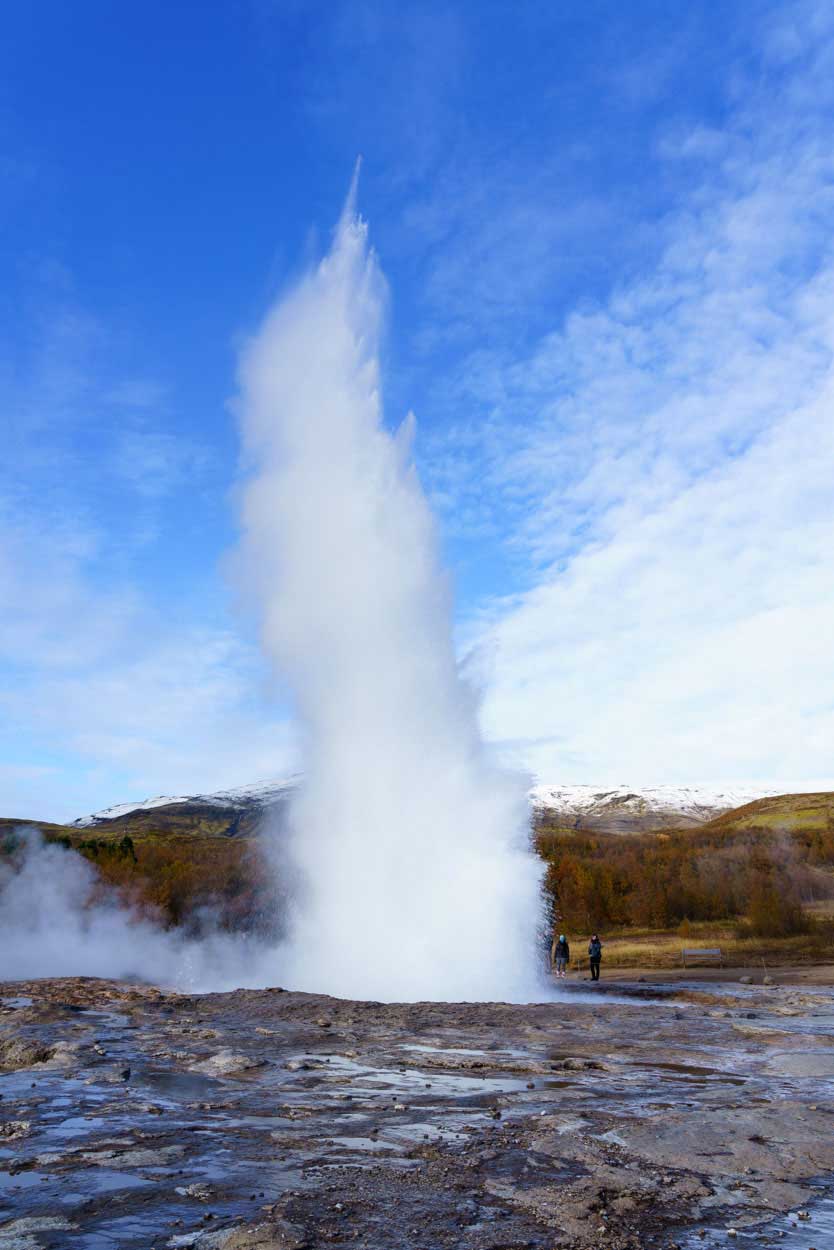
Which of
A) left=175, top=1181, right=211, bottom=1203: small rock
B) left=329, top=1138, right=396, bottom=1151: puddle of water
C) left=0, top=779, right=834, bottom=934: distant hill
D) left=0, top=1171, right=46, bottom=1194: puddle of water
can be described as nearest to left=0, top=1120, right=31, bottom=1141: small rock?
left=0, top=1171, right=46, bottom=1194: puddle of water

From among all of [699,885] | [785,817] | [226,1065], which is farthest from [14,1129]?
[785,817]

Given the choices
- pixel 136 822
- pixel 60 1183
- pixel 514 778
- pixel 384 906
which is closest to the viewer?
pixel 60 1183

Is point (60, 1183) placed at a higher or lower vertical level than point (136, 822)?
lower

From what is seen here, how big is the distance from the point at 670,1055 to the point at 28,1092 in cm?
844

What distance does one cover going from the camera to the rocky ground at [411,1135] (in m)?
5.14

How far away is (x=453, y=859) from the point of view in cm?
2397

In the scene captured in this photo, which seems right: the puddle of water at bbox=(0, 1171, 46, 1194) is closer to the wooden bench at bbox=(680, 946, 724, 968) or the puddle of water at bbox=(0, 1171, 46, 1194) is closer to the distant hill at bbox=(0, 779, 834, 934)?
the distant hill at bbox=(0, 779, 834, 934)

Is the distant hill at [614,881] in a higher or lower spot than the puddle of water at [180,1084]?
higher

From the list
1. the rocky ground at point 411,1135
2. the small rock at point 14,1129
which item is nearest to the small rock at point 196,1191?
the rocky ground at point 411,1135

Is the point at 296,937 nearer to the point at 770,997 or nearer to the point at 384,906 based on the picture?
the point at 384,906

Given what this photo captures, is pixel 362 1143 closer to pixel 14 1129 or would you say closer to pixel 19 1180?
pixel 19 1180

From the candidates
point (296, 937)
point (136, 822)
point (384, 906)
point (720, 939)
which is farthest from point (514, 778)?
point (136, 822)

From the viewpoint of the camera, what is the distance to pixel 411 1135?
731cm

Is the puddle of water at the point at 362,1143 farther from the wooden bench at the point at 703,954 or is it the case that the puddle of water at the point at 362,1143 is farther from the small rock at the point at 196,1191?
the wooden bench at the point at 703,954
